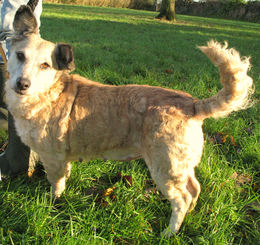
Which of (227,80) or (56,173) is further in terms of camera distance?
(56,173)

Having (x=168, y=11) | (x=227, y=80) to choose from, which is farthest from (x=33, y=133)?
(x=168, y=11)

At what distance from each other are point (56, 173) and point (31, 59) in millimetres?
1216

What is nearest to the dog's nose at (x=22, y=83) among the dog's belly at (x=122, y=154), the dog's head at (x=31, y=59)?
the dog's head at (x=31, y=59)

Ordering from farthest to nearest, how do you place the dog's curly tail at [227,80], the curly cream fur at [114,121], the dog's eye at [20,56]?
1. the dog's eye at [20,56]
2. the curly cream fur at [114,121]
3. the dog's curly tail at [227,80]

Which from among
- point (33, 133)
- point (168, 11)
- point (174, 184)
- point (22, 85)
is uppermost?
point (168, 11)

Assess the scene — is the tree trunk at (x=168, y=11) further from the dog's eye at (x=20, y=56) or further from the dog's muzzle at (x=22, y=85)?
the dog's muzzle at (x=22, y=85)

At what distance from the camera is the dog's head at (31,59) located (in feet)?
7.52

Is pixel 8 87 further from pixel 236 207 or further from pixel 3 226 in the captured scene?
pixel 236 207

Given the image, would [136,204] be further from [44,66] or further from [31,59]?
[31,59]

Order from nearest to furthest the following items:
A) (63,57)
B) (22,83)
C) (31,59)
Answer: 1. (22,83)
2. (31,59)
3. (63,57)

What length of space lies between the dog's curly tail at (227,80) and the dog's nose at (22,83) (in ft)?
5.26

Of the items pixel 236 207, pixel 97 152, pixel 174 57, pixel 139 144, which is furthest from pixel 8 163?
pixel 174 57

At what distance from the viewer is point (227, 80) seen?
197 cm

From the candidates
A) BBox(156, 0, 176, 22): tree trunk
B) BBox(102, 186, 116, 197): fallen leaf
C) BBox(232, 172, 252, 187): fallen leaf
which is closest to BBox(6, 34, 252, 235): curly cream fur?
BBox(102, 186, 116, 197): fallen leaf
